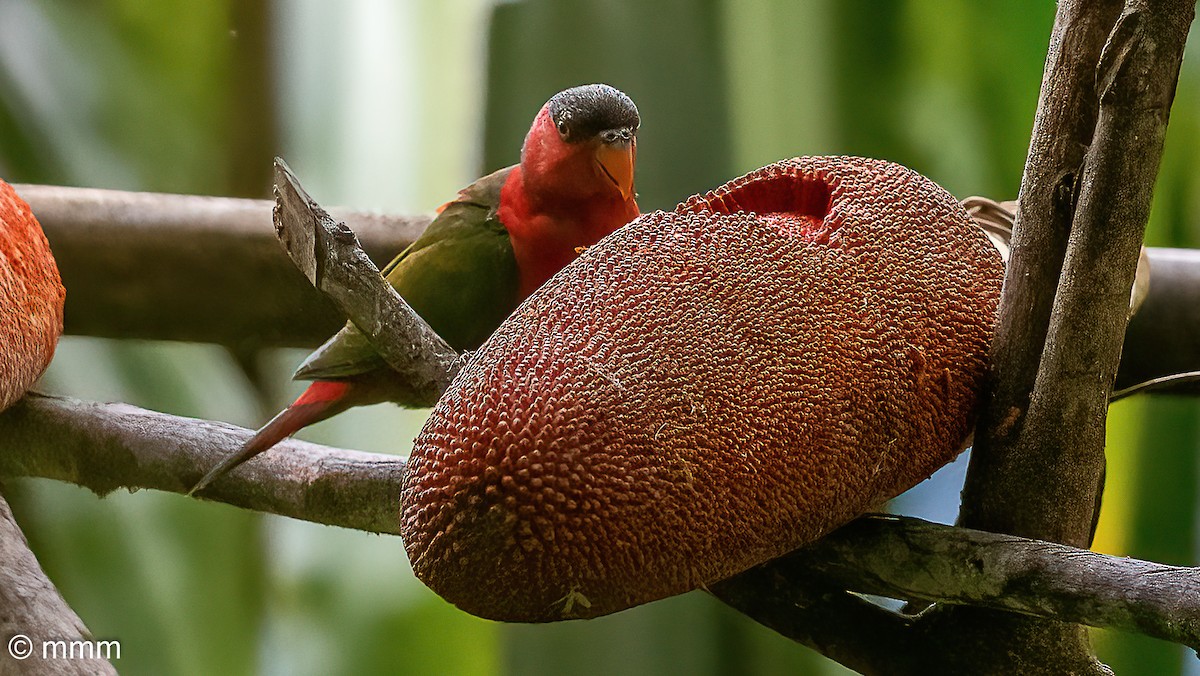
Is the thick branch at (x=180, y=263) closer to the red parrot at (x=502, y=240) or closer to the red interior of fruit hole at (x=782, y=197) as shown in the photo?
the red parrot at (x=502, y=240)

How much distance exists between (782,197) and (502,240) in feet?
0.77

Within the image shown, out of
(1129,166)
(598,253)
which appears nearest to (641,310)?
(598,253)

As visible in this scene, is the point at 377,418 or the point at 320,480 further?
the point at 377,418

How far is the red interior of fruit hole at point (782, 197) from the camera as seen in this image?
0.37m

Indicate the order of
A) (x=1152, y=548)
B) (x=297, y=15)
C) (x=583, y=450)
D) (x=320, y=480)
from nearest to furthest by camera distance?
(x=583, y=450) < (x=320, y=480) < (x=1152, y=548) < (x=297, y=15)

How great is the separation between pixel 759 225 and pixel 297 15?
2.84ft

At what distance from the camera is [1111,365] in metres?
0.34

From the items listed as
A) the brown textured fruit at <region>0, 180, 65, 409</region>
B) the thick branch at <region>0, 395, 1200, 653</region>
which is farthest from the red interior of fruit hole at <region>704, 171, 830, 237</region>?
the brown textured fruit at <region>0, 180, 65, 409</region>

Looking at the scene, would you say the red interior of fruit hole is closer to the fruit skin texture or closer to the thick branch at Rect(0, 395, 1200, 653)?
the fruit skin texture

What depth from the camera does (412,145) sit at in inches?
39.8

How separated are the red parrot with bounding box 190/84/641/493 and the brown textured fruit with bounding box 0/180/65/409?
0.11m

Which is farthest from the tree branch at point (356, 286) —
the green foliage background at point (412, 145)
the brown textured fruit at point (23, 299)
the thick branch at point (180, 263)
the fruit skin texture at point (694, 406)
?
the green foliage background at point (412, 145)

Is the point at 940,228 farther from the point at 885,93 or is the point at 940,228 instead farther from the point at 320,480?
the point at 885,93

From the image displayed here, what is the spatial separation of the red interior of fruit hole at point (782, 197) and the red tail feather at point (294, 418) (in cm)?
27
